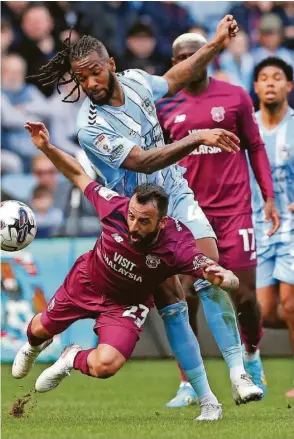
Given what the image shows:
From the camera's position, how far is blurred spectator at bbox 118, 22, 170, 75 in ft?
49.4

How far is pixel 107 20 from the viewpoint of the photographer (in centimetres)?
1542

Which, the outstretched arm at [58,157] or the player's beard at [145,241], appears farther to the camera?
the outstretched arm at [58,157]

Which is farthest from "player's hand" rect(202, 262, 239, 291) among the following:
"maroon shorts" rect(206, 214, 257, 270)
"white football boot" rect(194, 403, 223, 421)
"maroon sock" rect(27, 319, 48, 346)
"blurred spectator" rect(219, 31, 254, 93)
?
"blurred spectator" rect(219, 31, 254, 93)

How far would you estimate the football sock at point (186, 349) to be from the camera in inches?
245

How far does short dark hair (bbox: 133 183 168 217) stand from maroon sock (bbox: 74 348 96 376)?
3.42 feet

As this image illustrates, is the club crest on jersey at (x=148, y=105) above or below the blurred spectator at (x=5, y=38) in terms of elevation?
below

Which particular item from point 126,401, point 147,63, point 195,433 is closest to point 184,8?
point 147,63

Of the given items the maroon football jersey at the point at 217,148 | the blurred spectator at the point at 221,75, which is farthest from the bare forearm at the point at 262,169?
the blurred spectator at the point at 221,75

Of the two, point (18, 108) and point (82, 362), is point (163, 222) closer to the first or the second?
point (82, 362)

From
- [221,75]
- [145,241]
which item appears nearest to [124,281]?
[145,241]

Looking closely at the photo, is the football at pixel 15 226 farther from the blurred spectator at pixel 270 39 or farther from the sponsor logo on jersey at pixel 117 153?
the blurred spectator at pixel 270 39

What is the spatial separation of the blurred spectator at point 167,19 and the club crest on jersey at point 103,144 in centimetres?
911

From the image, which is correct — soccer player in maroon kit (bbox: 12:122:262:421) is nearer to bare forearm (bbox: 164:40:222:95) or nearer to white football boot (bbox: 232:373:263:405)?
white football boot (bbox: 232:373:263:405)

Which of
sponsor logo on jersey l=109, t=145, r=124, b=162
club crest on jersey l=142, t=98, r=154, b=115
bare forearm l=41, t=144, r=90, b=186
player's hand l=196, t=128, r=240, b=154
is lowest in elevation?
bare forearm l=41, t=144, r=90, b=186
